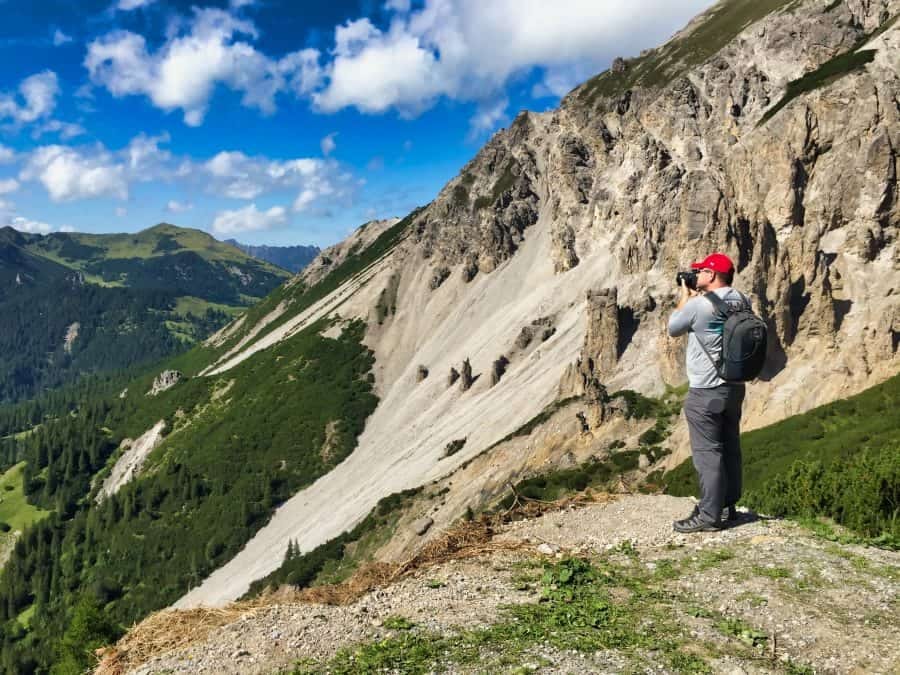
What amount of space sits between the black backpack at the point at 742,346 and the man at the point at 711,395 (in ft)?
0.79

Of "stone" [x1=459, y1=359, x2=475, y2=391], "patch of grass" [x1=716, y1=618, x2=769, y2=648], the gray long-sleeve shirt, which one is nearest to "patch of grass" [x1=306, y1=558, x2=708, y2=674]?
"patch of grass" [x1=716, y1=618, x2=769, y2=648]

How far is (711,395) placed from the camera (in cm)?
1070

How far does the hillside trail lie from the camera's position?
7359mm

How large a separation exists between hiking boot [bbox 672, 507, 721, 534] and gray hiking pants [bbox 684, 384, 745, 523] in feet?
0.40

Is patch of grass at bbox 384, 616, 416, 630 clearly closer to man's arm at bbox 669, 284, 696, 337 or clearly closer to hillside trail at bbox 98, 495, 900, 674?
hillside trail at bbox 98, 495, 900, 674

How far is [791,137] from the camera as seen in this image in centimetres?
6272

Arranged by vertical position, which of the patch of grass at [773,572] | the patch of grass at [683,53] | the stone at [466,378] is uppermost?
the patch of grass at [683,53]

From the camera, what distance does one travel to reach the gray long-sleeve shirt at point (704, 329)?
1049 centimetres

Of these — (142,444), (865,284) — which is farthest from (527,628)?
(142,444)

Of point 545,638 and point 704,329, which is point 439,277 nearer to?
point 704,329

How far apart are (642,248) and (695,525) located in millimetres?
74110

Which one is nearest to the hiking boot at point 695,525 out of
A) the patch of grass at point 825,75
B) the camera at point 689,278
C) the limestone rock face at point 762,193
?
the camera at point 689,278

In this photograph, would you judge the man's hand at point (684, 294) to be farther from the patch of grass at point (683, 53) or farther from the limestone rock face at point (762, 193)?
the patch of grass at point (683, 53)

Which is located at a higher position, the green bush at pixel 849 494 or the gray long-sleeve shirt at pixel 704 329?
the gray long-sleeve shirt at pixel 704 329
